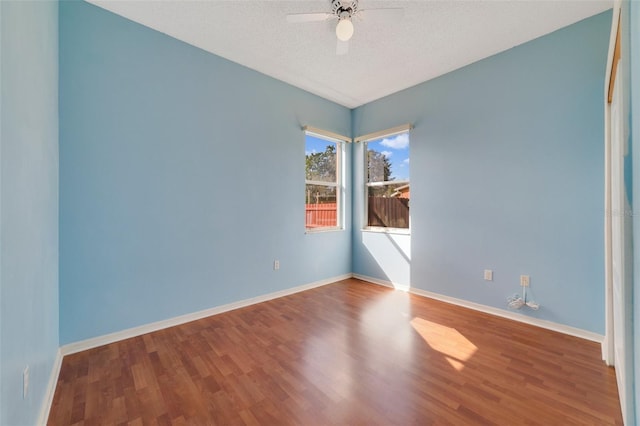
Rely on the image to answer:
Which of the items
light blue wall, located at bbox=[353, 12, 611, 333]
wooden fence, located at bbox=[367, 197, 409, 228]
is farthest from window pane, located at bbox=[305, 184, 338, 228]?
light blue wall, located at bbox=[353, 12, 611, 333]

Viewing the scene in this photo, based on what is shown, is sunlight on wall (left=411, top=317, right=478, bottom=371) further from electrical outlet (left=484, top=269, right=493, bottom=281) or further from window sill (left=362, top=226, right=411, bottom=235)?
window sill (left=362, top=226, right=411, bottom=235)

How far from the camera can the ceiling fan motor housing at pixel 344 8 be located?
208 cm

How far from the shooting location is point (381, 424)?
4.48 ft

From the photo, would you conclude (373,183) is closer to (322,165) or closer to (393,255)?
(322,165)

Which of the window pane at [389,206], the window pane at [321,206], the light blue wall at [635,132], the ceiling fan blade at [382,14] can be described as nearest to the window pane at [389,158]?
the window pane at [389,206]

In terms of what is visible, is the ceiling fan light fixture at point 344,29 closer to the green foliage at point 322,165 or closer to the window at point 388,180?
the window at point 388,180

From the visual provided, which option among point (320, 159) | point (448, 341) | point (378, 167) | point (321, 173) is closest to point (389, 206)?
point (378, 167)

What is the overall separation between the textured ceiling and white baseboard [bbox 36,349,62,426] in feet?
9.22

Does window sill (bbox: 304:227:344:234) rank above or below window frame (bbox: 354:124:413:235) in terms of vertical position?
below

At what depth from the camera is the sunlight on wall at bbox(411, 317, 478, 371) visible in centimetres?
197

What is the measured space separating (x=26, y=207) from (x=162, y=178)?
133 cm

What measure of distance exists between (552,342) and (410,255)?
1623 mm

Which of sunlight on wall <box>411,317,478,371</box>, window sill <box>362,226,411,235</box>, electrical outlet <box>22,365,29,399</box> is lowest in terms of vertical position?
sunlight on wall <box>411,317,478,371</box>

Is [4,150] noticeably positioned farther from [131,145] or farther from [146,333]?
[146,333]
